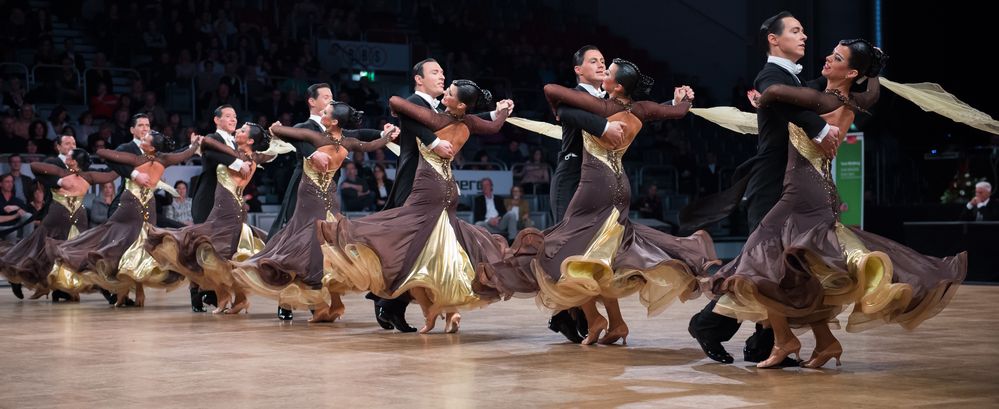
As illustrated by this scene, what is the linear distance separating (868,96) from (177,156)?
20.6 ft

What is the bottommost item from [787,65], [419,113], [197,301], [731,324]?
[197,301]

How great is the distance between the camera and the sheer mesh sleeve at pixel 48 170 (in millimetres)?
10562

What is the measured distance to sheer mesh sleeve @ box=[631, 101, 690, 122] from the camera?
6.34m

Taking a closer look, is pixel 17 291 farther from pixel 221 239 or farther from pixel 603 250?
pixel 603 250

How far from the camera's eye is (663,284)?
598 centimetres

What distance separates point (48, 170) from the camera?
10.6 m

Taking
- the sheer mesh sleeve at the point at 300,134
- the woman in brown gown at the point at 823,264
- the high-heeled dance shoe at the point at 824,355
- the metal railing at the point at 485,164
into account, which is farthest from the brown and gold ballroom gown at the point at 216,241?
the metal railing at the point at 485,164

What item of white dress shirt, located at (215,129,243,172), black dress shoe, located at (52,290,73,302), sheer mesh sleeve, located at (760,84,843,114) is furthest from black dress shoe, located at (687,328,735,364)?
black dress shoe, located at (52,290,73,302)

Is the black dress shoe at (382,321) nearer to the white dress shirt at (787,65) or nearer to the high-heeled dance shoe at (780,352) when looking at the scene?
the high-heeled dance shoe at (780,352)

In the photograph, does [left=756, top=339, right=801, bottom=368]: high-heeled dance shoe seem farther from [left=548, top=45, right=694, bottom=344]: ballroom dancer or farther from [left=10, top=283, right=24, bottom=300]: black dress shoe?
[left=10, top=283, right=24, bottom=300]: black dress shoe

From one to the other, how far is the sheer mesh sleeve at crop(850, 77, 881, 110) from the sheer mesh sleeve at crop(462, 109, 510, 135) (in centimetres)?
230

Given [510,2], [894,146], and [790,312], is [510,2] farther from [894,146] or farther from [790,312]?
[790,312]

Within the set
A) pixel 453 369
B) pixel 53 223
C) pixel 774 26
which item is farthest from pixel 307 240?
pixel 53 223

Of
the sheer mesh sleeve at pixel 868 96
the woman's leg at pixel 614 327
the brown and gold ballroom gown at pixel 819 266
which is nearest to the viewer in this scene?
the brown and gold ballroom gown at pixel 819 266
